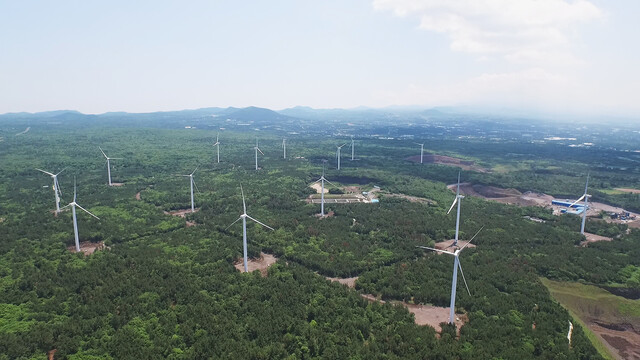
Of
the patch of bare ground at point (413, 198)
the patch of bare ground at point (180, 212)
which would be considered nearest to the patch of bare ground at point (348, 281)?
the patch of bare ground at point (180, 212)

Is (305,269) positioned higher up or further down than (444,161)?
further down

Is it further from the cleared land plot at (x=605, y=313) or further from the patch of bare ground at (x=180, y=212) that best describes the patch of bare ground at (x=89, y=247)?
the cleared land plot at (x=605, y=313)

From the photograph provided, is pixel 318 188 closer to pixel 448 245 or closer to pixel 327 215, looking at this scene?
pixel 327 215

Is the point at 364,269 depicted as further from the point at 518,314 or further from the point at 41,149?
the point at 41,149

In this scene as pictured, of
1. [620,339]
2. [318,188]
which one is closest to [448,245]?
[620,339]

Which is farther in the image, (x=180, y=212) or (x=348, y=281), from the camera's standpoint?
(x=180, y=212)

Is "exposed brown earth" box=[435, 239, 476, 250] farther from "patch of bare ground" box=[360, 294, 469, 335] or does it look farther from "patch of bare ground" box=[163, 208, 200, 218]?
"patch of bare ground" box=[163, 208, 200, 218]

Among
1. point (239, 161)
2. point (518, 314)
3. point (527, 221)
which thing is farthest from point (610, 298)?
point (239, 161)
